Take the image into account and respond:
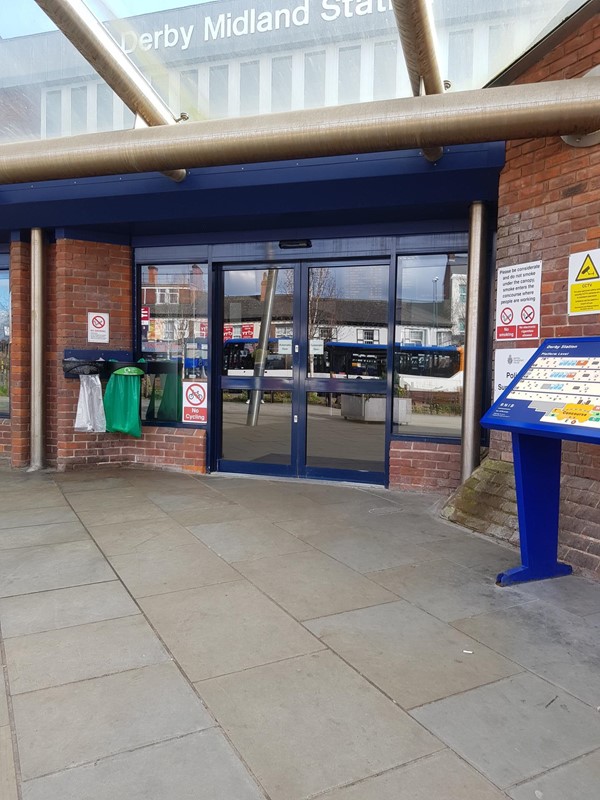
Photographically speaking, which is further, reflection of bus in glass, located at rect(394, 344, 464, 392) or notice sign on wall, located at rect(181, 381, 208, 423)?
notice sign on wall, located at rect(181, 381, 208, 423)

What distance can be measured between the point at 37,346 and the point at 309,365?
321 centimetres

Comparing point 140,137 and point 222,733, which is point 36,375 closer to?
point 140,137

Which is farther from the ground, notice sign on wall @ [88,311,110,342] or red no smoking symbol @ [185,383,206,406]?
notice sign on wall @ [88,311,110,342]

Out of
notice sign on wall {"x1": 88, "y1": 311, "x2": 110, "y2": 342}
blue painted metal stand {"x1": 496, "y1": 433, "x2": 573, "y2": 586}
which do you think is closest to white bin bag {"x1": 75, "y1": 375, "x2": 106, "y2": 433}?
notice sign on wall {"x1": 88, "y1": 311, "x2": 110, "y2": 342}

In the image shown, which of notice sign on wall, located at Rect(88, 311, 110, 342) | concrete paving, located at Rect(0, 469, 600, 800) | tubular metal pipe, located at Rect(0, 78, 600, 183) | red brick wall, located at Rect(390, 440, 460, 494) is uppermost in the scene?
tubular metal pipe, located at Rect(0, 78, 600, 183)

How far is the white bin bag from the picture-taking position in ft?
22.9

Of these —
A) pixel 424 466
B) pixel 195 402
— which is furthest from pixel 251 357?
pixel 424 466

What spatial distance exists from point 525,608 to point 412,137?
3049 mm

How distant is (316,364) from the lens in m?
6.77

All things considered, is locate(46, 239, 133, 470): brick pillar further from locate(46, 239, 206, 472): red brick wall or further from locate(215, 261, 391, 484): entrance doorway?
locate(215, 261, 391, 484): entrance doorway

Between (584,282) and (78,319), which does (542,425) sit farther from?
(78,319)

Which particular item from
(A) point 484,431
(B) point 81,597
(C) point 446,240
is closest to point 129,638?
(B) point 81,597

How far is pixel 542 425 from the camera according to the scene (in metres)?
3.49

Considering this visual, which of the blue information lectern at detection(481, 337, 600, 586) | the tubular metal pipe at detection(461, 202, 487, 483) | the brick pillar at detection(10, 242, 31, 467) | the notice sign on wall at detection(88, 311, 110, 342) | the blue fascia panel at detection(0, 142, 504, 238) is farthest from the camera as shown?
the brick pillar at detection(10, 242, 31, 467)
